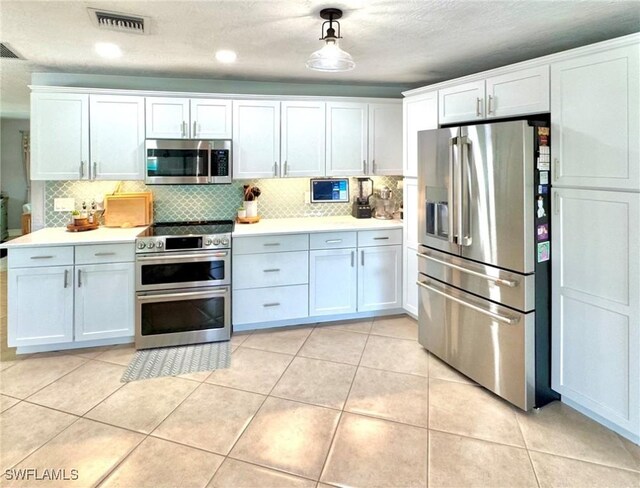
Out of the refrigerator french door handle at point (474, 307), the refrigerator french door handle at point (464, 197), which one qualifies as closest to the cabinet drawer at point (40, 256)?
the refrigerator french door handle at point (474, 307)

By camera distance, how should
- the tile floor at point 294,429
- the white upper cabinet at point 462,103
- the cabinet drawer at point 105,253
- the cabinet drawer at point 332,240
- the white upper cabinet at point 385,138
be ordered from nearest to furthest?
the tile floor at point 294,429 → the white upper cabinet at point 462,103 → the cabinet drawer at point 105,253 → the cabinet drawer at point 332,240 → the white upper cabinet at point 385,138

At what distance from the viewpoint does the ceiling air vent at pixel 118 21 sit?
2.29m

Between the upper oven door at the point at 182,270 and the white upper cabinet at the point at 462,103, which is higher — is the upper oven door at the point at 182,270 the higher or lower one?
the lower one

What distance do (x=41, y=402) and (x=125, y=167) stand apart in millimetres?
2003

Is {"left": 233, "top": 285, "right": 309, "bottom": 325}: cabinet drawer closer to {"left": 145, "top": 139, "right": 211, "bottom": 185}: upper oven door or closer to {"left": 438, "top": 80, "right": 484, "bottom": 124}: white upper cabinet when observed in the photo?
{"left": 145, "top": 139, "right": 211, "bottom": 185}: upper oven door

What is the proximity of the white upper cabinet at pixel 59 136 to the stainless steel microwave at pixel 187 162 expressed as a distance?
0.56m

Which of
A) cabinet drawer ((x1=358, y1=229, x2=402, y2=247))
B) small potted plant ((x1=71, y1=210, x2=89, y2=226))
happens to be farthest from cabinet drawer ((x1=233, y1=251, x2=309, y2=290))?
small potted plant ((x1=71, y1=210, x2=89, y2=226))

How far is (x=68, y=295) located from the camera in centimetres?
312

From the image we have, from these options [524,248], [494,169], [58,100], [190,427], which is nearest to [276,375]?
[190,427]

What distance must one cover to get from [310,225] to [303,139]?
0.87m

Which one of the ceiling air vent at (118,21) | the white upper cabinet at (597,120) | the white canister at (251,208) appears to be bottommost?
the white canister at (251,208)

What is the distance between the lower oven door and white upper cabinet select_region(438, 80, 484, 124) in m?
2.40

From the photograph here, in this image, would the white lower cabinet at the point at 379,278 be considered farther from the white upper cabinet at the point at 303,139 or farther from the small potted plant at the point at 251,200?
the small potted plant at the point at 251,200

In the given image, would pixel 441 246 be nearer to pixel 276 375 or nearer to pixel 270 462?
pixel 276 375
